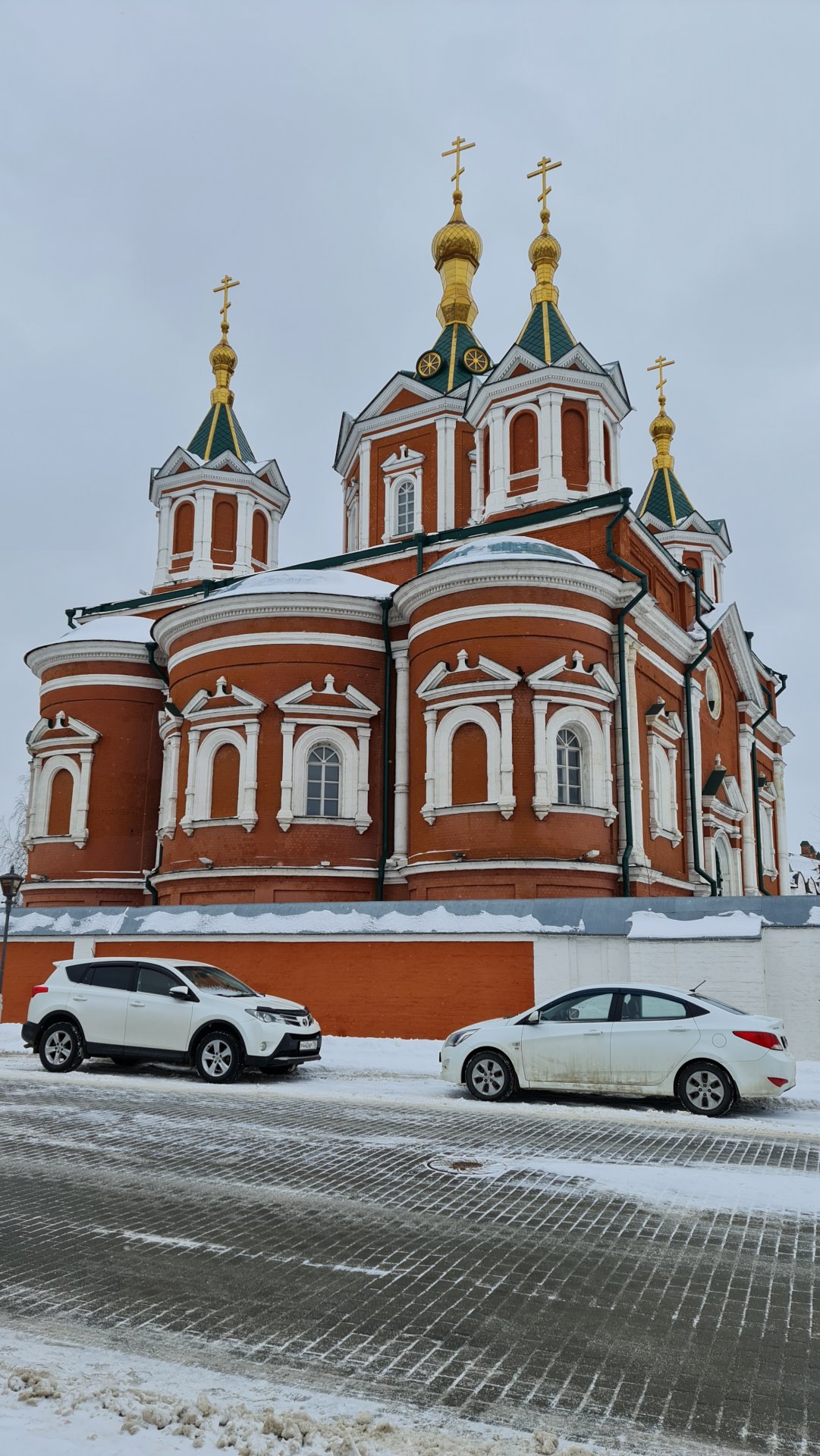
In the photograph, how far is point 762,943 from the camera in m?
14.5

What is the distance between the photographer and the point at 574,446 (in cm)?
2534

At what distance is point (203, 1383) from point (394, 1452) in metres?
0.83

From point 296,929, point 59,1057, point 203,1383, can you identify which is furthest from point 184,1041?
point 203,1383

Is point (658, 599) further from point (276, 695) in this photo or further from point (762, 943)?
point (762, 943)

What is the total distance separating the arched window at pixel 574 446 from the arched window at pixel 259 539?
1044cm

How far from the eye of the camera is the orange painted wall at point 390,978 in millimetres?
15430

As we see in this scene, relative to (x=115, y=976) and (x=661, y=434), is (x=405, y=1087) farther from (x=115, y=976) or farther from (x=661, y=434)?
(x=661, y=434)

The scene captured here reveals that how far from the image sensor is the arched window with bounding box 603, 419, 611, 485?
83.7ft

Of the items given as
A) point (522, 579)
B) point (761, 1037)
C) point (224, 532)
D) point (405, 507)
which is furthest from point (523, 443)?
point (761, 1037)

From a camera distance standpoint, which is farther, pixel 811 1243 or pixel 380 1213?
pixel 380 1213

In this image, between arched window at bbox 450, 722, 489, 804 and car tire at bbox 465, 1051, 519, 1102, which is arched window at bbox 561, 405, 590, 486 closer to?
arched window at bbox 450, 722, 489, 804

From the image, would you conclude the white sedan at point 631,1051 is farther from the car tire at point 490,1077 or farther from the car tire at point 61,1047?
the car tire at point 61,1047

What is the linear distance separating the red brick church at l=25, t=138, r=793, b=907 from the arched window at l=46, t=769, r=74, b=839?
6cm

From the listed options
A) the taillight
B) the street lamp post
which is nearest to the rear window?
the street lamp post
